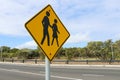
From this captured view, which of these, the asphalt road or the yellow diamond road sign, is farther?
the asphalt road

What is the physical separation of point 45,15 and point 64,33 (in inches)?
26.0

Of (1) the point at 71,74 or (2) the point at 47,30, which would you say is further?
(1) the point at 71,74

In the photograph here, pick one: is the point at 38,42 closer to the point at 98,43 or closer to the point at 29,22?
the point at 29,22

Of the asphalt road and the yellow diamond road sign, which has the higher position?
the yellow diamond road sign

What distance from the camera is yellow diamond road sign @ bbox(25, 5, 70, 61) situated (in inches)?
247

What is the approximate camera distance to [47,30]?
21.2ft

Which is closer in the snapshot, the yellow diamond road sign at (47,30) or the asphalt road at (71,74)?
the yellow diamond road sign at (47,30)

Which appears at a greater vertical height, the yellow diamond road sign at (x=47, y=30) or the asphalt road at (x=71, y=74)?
the yellow diamond road sign at (x=47, y=30)

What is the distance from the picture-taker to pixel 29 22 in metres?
6.26

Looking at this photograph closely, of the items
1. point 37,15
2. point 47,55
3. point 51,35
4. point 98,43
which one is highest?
point 98,43

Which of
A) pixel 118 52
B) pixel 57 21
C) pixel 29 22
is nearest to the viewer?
pixel 29 22

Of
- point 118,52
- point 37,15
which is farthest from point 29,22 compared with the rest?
point 118,52

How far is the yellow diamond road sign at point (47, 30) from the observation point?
628 centimetres

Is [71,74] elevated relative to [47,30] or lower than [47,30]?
lower
